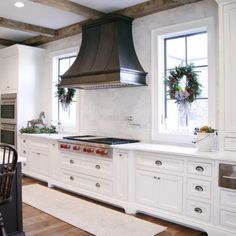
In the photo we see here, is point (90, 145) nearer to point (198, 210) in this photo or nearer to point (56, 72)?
point (198, 210)

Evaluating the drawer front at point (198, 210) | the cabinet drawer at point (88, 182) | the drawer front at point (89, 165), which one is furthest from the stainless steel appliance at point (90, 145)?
the drawer front at point (198, 210)

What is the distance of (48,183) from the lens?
5203mm

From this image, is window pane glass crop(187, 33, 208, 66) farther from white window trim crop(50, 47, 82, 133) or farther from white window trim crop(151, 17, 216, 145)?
white window trim crop(50, 47, 82, 133)

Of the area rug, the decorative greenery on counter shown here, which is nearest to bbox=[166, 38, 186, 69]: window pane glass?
the area rug

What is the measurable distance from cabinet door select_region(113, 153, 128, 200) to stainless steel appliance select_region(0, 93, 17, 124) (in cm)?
304

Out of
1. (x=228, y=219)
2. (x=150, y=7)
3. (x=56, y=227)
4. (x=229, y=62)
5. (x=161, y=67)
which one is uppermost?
(x=150, y=7)

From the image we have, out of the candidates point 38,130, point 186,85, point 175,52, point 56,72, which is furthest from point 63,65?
point 186,85

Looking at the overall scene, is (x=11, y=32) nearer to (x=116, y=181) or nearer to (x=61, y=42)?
(x=61, y=42)

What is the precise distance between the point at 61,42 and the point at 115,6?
1.99 m

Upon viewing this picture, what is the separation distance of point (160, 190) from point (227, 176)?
90 cm

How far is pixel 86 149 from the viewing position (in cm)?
437

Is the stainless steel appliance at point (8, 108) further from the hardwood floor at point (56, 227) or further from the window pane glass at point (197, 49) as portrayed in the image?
Result: the window pane glass at point (197, 49)

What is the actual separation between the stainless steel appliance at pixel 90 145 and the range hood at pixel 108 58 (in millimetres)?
858

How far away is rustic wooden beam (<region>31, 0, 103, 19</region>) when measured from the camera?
396 centimetres
